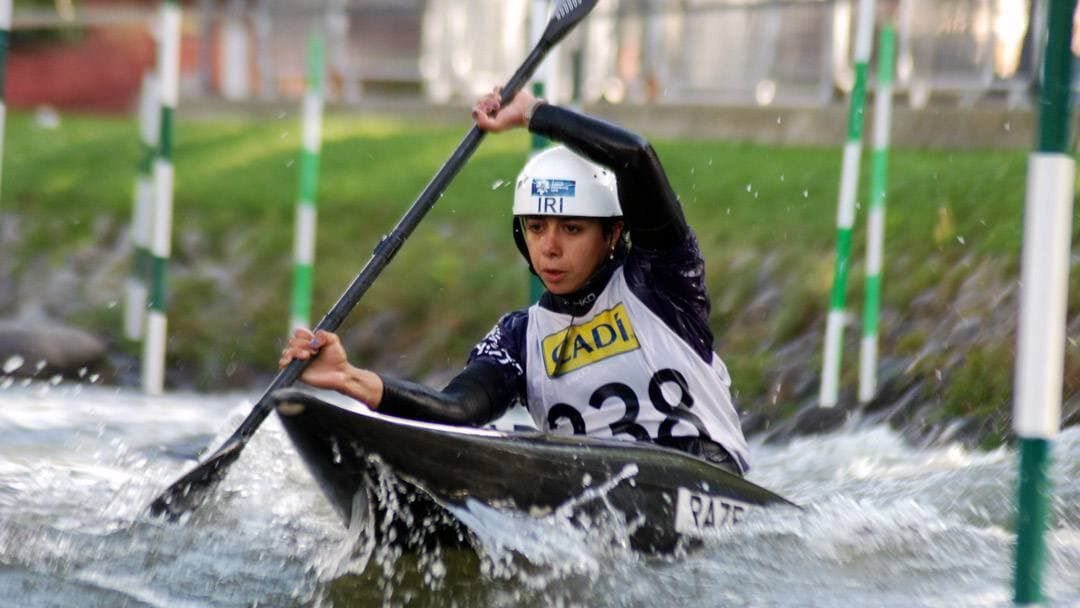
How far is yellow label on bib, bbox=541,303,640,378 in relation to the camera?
196 inches

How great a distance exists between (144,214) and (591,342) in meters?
5.30

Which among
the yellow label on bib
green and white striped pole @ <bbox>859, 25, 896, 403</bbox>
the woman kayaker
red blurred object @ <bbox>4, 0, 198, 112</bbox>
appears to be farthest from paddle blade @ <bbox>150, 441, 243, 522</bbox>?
red blurred object @ <bbox>4, 0, 198, 112</bbox>

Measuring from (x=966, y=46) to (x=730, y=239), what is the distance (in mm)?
2442

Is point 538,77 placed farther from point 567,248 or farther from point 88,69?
point 88,69

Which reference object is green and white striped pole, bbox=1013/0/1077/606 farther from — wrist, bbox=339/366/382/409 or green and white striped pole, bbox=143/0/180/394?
green and white striped pole, bbox=143/0/180/394

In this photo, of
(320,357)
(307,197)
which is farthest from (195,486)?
(307,197)

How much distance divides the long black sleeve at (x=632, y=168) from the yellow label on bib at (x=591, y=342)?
0.82 ft

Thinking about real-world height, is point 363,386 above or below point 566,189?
below

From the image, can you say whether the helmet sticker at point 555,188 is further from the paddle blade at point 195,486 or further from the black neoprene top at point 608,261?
the paddle blade at point 195,486

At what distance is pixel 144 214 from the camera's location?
9.69m

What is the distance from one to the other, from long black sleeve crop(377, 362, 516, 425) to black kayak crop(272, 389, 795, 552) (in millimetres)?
401

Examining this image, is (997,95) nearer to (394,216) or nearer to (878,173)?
(878,173)

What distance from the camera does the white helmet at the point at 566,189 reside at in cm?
489

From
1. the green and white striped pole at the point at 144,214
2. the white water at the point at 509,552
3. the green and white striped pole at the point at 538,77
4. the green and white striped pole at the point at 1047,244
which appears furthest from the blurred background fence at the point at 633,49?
the green and white striped pole at the point at 1047,244
